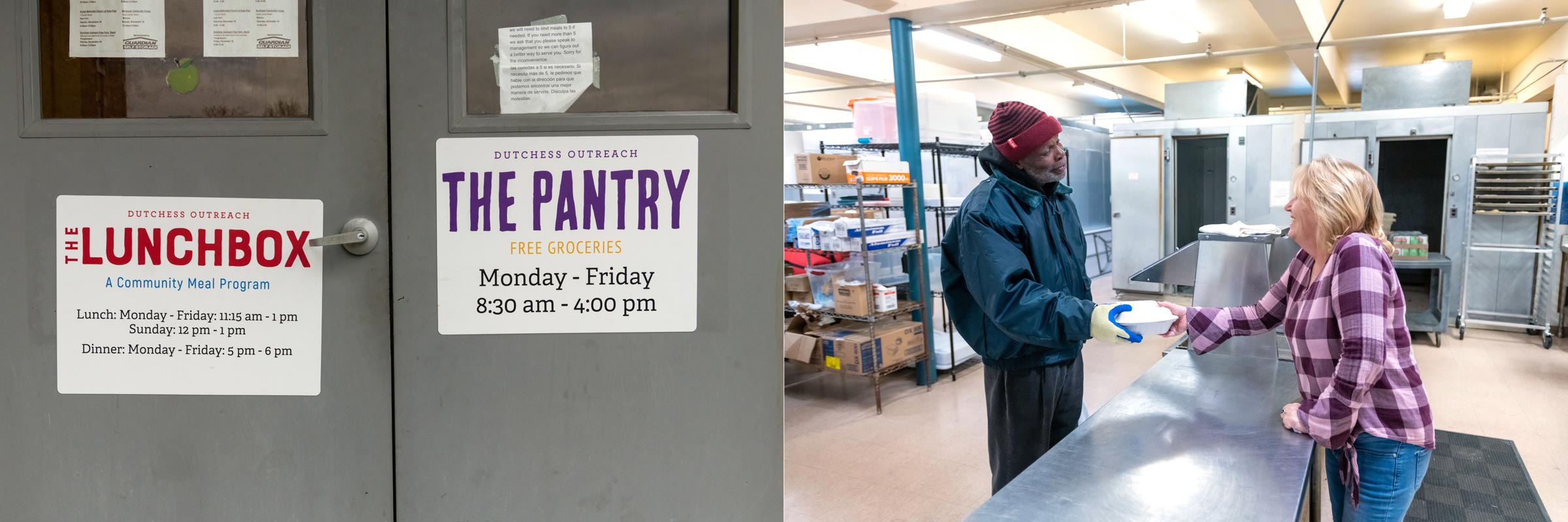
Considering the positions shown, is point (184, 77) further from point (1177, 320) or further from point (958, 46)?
point (958, 46)

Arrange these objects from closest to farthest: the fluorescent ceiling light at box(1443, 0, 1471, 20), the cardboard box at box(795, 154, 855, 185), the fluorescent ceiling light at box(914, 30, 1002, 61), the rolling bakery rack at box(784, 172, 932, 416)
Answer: the rolling bakery rack at box(784, 172, 932, 416) → the cardboard box at box(795, 154, 855, 185) → the fluorescent ceiling light at box(1443, 0, 1471, 20) → the fluorescent ceiling light at box(914, 30, 1002, 61)

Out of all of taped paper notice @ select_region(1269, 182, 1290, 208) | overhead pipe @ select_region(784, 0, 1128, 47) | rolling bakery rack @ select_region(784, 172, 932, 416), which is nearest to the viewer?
rolling bakery rack @ select_region(784, 172, 932, 416)

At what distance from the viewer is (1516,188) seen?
6.70 meters

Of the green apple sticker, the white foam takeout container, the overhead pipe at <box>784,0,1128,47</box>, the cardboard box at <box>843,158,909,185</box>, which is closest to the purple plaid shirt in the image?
the white foam takeout container

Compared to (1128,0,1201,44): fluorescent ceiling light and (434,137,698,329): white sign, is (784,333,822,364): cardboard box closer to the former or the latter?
(434,137,698,329): white sign

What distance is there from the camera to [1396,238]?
270 inches

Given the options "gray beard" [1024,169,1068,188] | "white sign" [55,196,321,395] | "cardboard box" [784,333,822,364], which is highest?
"gray beard" [1024,169,1068,188]

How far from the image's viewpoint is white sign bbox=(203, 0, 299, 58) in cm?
123

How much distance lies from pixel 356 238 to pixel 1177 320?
6.55ft

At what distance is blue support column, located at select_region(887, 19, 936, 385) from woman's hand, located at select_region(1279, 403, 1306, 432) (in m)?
3.23

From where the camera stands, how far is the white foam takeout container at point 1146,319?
2084 mm

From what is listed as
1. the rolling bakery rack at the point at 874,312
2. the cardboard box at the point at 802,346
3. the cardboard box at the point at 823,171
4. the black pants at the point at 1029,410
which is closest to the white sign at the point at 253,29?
the black pants at the point at 1029,410

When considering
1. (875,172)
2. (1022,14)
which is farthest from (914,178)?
(1022,14)

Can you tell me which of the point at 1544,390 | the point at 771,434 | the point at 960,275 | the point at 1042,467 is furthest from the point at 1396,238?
the point at 771,434
